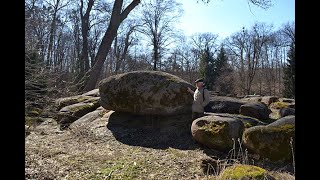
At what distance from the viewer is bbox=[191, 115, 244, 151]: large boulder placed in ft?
26.1

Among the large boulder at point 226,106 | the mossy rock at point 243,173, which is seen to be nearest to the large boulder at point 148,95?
the large boulder at point 226,106

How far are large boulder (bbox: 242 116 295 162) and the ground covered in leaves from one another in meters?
0.55

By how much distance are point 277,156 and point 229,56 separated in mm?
37201

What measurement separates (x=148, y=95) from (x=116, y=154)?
2771 millimetres

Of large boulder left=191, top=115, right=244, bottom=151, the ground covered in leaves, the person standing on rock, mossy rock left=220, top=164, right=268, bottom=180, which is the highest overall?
the person standing on rock

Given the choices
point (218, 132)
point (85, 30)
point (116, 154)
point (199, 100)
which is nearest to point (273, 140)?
point (218, 132)

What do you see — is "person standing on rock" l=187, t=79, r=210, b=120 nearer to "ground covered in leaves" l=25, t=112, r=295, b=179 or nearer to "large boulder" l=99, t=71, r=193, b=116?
"ground covered in leaves" l=25, t=112, r=295, b=179

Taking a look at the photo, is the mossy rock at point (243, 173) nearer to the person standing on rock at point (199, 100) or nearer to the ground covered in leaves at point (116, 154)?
the ground covered in leaves at point (116, 154)

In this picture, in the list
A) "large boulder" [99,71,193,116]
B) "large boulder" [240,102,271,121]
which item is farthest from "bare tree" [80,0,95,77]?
"large boulder" [240,102,271,121]

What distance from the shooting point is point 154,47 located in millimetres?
37844
